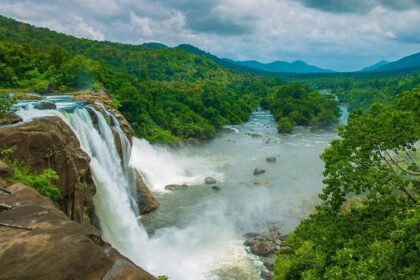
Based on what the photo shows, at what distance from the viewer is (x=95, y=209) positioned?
22531 millimetres

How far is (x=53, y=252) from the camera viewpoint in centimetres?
735

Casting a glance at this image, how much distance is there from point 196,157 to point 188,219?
2245cm

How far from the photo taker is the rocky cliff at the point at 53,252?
698 centimetres

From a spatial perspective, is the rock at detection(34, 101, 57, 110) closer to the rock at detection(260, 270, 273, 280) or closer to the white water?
the white water

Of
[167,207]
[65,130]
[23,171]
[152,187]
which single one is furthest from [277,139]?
[23,171]

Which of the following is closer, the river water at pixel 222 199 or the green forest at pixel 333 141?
the green forest at pixel 333 141

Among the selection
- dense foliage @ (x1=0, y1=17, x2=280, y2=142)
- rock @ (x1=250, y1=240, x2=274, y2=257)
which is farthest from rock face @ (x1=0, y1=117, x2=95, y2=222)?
dense foliage @ (x1=0, y1=17, x2=280, y2=142)

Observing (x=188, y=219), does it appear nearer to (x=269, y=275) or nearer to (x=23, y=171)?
(x=269, y=275)

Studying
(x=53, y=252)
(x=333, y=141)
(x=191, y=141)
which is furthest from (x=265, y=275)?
(x=191, y=141)

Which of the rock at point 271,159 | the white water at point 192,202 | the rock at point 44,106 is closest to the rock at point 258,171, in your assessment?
the white water at point 192,202

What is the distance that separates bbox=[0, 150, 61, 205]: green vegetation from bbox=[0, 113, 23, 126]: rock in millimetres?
3810

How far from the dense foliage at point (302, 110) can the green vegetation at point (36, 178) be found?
193 ft

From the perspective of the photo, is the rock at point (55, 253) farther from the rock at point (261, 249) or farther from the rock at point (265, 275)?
the rock at point (261, 249)

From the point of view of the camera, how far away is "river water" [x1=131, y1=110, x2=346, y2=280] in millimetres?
23984
